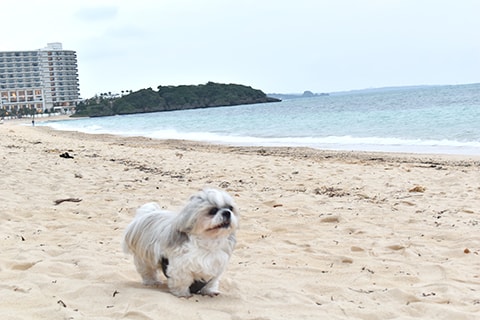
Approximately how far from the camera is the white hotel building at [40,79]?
527ft

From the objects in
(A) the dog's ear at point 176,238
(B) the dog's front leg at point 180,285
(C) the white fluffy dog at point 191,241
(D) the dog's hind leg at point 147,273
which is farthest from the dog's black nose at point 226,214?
(D) the dog's hind leg at point 147,273

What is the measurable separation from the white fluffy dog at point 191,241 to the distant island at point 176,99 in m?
124

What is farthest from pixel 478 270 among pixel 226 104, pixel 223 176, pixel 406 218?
pixel 226 104

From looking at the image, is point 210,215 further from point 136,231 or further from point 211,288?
point 136,231

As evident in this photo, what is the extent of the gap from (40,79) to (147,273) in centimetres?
17601

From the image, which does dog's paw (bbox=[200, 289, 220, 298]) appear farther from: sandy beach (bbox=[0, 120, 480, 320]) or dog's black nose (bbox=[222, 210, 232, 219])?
dog's black nose (bbox=[222, 210, 232, 219])

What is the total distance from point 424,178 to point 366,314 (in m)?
6.77

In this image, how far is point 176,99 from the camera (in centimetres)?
12850

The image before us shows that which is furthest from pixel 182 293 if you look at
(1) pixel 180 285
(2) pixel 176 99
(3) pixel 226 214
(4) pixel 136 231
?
(2) pixel 176 99

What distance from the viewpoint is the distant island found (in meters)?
126

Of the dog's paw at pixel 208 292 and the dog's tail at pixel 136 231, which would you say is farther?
the dog's tail at pixel 136 231

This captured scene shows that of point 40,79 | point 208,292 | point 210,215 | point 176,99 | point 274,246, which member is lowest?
point 274,246

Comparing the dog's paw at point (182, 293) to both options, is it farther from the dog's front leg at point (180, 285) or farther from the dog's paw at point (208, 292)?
the dog's paw at point (208, 292)

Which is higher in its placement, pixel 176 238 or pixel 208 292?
pixel 176 238
